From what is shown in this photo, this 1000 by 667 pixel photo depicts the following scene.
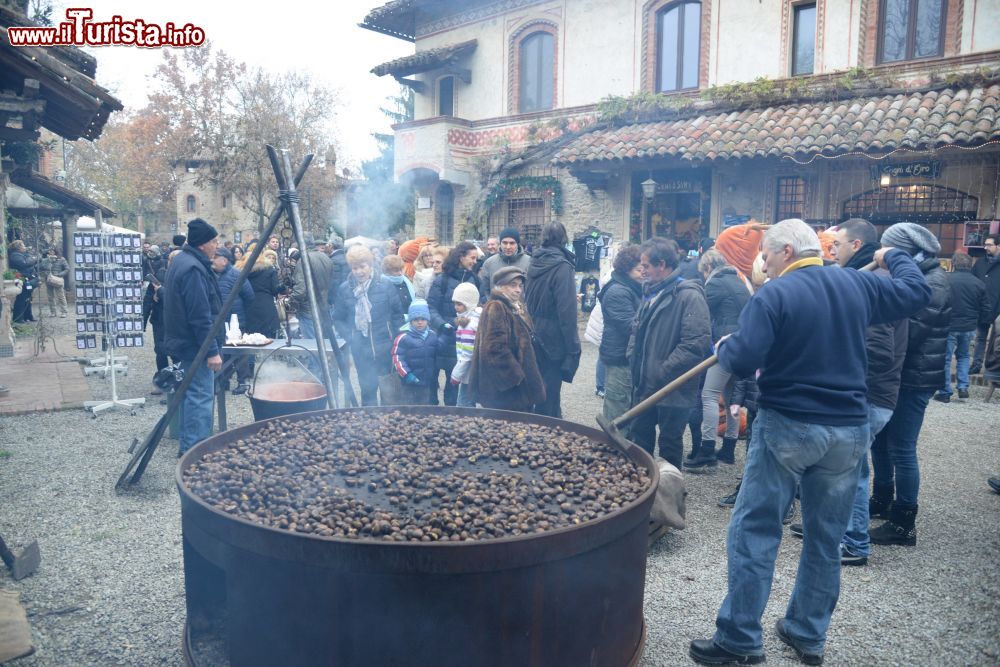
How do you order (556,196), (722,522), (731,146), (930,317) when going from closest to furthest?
1. (930,317)
2. (722,522)
3. (731,146)
4. (556,196)

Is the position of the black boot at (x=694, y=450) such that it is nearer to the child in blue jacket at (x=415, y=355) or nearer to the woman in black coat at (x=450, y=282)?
the woman in black coat at (x=450, y=282)

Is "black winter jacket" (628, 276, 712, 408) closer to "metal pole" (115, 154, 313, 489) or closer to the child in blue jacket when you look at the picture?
the child in blue jacket

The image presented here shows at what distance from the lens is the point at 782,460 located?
10.6ft

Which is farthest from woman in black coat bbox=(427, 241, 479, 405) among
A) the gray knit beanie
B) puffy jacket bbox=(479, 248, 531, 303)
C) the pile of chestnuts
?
the gray knit beanie

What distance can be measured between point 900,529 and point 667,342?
2018 millimetres

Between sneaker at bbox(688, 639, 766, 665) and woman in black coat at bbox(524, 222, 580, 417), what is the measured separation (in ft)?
9.43

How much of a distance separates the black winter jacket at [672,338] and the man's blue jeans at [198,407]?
3590mm

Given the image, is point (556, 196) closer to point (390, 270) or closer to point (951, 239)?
point (951, 239)

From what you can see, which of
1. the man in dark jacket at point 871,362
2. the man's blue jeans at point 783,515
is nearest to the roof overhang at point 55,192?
the man in dark jacket at point 871,362

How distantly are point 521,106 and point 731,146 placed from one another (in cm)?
709

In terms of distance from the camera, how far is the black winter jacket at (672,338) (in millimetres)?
5078

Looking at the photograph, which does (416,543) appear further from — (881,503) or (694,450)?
(694,450)

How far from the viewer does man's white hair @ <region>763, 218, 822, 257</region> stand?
10.8ft

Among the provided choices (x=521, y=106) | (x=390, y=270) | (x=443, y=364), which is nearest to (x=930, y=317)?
(x=443, y=364)
